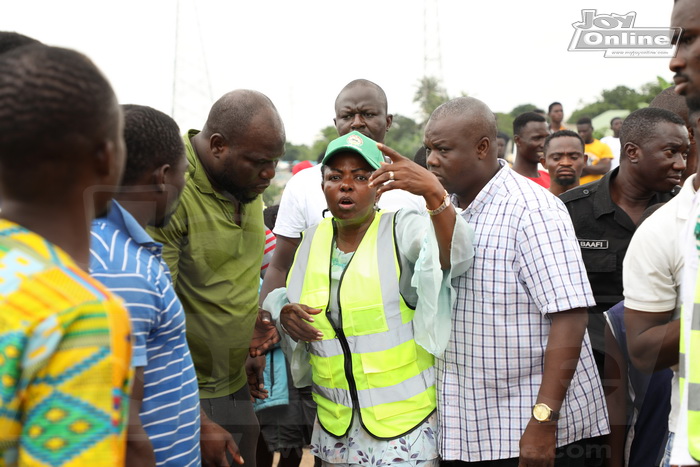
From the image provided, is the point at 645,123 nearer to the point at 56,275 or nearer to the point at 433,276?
the point at 433,276

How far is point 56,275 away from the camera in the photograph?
112 cm

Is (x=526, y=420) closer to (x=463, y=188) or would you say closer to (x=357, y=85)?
(x=463, y=188)

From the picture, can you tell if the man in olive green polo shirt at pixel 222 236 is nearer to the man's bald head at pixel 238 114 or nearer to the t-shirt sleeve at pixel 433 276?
the man's bald head at pixel 238 114

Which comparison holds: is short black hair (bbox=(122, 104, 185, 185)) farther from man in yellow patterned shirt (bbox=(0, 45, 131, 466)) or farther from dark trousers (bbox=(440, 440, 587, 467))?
dark trousers (bbox=(440, 440, 587, 467))

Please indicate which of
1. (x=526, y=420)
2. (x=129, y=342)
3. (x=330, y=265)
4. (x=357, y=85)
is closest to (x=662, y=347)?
(x=526, y=420)

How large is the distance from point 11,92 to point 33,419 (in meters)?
0.54

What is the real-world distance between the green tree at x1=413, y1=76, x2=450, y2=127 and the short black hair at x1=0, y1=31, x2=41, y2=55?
1670 inches

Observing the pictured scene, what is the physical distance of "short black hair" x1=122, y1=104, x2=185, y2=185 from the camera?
2119 millimetres

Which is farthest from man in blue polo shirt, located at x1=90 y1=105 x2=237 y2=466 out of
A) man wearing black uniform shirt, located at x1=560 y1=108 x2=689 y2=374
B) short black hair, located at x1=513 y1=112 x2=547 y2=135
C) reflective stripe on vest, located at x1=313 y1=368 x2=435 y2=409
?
short black hair, located at x1=513 y1=112 x2=547 y2=135

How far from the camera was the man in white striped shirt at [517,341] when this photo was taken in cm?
259

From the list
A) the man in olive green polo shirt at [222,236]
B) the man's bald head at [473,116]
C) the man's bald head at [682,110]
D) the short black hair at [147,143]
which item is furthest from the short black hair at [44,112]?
the man's bald head at [682,110]

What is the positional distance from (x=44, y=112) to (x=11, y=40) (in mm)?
1157

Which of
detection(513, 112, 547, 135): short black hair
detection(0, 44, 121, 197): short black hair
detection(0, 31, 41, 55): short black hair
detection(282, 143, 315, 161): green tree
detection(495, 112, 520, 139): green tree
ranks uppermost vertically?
detection(0, 31, 41, 55): short black hair

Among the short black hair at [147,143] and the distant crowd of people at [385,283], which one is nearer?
the distant crowd of people at [385,283]
